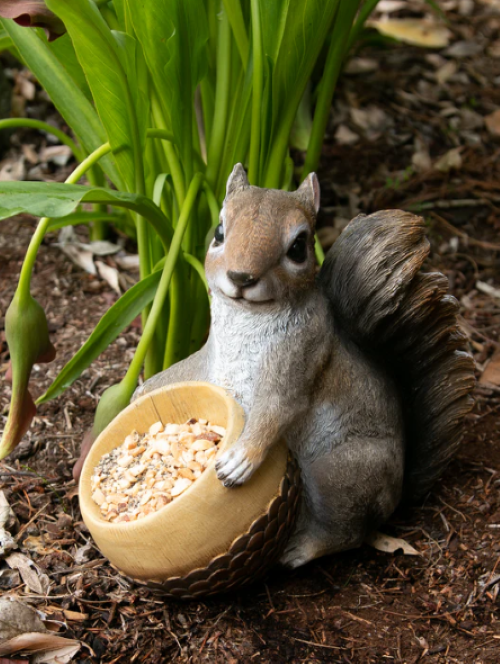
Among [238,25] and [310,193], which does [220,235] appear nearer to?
[310,193]

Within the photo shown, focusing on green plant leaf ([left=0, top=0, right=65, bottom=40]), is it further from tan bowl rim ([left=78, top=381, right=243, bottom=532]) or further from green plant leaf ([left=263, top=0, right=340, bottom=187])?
tan bowl rim ([left=78, top=381, right=243, bottom=532])

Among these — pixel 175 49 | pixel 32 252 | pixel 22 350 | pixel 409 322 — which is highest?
pixel 175 49

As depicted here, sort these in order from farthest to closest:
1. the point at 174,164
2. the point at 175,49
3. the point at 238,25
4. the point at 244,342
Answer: the point at 174,164 → the point at 238,25 → the point at 175,49 → the point at 244,342

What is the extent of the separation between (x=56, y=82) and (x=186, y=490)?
1118mm

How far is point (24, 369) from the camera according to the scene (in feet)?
5.89

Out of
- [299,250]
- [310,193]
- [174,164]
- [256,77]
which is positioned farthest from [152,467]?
[256,77]

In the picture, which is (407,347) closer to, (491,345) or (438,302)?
(438,302)

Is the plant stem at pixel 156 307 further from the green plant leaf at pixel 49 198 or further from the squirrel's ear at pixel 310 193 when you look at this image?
the squirrel's ear at pixel 310 193

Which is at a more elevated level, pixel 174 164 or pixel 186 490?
pixel 174 164

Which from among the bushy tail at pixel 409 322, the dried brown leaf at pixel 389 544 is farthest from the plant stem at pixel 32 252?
the dried brown leaf at pixel 389 544

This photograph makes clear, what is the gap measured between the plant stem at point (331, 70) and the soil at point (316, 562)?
635 mm

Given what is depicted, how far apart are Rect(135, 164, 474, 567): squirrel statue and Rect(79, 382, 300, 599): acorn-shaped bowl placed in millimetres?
41

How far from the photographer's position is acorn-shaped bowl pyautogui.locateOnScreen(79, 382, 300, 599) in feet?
4.91

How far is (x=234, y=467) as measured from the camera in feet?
4.93
